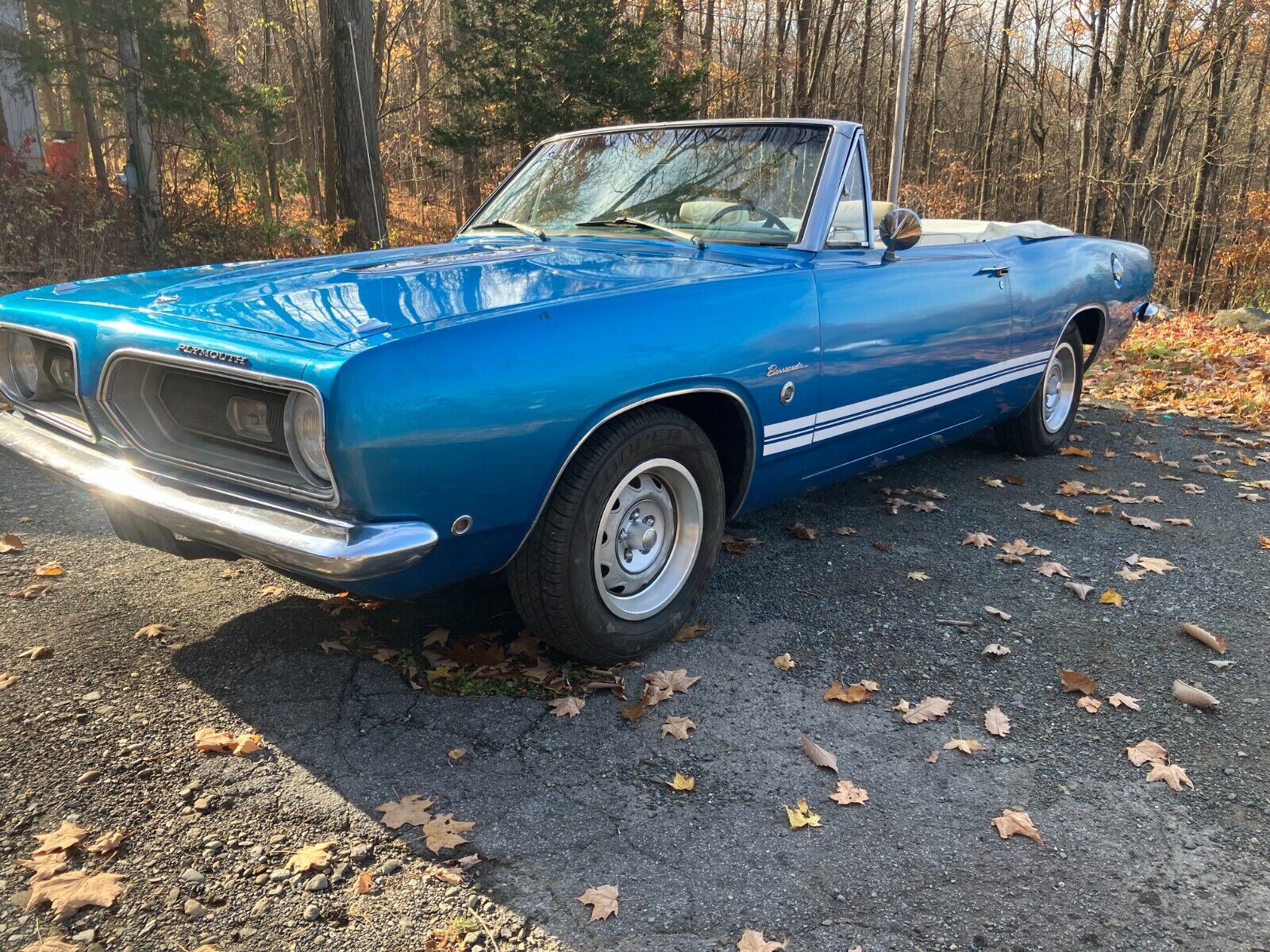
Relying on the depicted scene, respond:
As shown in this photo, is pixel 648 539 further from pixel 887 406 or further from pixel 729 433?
pixel 887 406

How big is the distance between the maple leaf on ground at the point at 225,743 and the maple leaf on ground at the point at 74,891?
0.47 meters

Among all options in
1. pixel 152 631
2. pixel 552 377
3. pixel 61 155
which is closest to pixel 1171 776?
pixel 552 377

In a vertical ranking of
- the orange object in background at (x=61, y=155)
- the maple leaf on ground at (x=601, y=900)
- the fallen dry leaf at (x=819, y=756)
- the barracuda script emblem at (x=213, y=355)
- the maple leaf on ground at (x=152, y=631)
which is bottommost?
the fallen dry leaf at (x=819, y=756)

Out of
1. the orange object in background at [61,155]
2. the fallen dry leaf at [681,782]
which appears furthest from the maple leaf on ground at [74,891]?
the orange object in background at [61,155]

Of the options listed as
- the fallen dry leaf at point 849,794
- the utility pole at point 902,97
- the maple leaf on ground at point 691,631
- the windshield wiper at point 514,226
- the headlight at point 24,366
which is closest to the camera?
the fallen dry leaf at point 849,794

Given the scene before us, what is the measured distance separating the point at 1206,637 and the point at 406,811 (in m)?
2.75

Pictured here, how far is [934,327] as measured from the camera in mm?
4004

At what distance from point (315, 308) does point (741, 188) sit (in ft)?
6.30

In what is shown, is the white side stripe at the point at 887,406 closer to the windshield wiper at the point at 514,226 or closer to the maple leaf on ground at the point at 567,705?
the maple leaf on ground at the point at 567,705

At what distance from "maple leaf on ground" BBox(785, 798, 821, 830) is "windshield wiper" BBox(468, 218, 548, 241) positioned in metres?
2.48

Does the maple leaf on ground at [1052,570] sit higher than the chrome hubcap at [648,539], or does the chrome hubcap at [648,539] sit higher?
the chrome hubcap at [648,539]

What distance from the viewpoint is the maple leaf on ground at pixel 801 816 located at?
233cm

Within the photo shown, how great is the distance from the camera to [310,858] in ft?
7.05

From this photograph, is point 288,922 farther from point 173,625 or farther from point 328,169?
point 328,169
